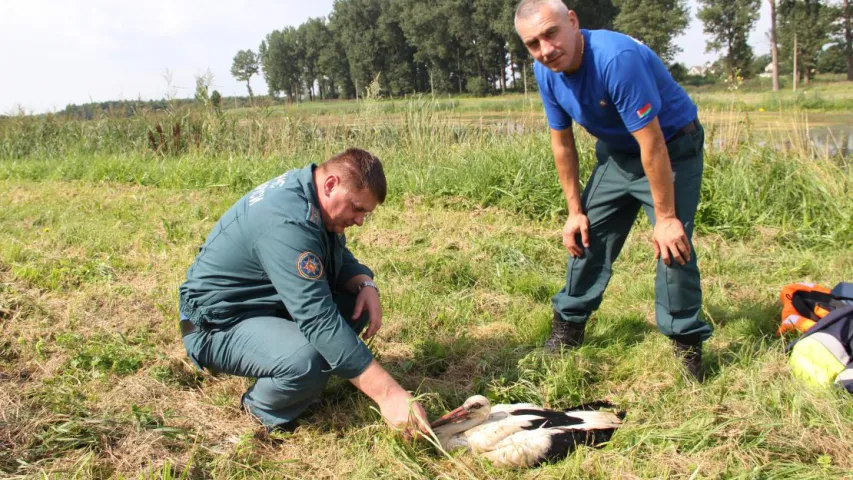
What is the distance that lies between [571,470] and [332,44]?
74824mm

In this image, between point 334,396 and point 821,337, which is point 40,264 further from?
point 821,337

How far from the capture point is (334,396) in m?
2.78

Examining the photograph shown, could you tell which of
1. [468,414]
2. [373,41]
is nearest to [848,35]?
[373,41]

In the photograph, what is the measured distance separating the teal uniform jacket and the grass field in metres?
0.46

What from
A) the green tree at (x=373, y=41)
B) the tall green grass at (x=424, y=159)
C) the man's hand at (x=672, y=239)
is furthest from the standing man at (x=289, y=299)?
the green tree at (x=373, y=41)

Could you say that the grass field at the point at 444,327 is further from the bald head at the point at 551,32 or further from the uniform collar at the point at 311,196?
the bald head at the point at 551,32

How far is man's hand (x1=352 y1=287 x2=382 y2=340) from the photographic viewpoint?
271cm

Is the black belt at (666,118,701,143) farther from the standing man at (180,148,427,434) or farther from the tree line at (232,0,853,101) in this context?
the tree line at (232,0,853,101)

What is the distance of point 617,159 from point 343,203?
4.62ft

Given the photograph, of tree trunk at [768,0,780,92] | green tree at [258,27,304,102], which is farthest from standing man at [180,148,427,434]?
green tree at [258,27,304,102]

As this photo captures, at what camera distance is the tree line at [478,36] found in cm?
4544

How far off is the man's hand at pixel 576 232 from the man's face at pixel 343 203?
1188 millimetres

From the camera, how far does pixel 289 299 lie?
2.17 m

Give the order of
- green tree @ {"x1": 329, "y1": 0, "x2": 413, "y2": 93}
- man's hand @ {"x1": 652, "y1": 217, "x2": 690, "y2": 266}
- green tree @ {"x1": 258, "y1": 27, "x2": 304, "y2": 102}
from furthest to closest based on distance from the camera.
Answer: green tree @ {"x1": 258, "y1": 27, "x2": 304, "y2": 102} → green tree @ {"x1": 329, "y1": 0, "x2": 413, "y2": 93} → man's hand @ {"x1": 652, "y1": 217, "x2": 690, "y2": 266}
